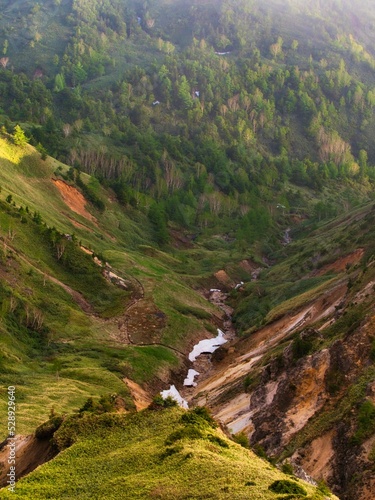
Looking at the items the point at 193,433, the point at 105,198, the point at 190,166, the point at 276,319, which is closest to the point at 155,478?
the point at 193,433

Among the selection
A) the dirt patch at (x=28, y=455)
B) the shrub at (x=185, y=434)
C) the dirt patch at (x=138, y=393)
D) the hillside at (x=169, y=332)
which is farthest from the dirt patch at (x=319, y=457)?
the dirt patch at (x=138, y=393)

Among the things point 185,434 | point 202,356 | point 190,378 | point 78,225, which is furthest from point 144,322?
point 185,434

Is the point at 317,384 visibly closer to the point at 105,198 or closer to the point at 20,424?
the point at 20,424

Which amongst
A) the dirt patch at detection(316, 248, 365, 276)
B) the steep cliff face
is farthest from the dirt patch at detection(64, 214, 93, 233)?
the steep cliff face

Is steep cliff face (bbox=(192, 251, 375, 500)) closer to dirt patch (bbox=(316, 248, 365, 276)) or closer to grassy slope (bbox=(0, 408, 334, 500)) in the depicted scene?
grassy slope (bbox=(0, 408, 334, 500))

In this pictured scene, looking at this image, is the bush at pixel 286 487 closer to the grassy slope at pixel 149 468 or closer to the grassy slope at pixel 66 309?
the grassy slope at pixel 149 468
